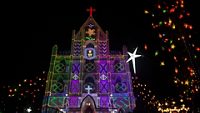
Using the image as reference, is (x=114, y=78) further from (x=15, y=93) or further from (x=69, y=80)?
(x=15, y=93)

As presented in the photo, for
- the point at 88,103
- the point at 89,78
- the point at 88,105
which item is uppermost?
the point at 89,78

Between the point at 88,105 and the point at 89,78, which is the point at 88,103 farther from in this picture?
the point at 89,78

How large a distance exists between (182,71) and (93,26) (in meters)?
20.7

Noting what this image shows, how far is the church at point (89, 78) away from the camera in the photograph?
31.0 meters

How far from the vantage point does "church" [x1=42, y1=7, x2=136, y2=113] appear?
31.0m

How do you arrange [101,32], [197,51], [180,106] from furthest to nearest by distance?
[101,32]
[180,106]
[197,51]

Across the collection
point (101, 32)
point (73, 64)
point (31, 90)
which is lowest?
point (31, 90)

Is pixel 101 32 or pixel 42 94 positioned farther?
pixel 101 32

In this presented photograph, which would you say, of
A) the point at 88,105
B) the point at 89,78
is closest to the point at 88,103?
the point at 88,105

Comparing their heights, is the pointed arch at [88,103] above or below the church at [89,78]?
below

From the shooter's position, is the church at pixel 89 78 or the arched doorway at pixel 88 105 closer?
the arched doorway at pixel 88 105

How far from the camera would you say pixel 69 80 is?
32.4 metres

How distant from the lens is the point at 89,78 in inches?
1320

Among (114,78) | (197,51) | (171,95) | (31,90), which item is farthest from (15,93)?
(197,51)
